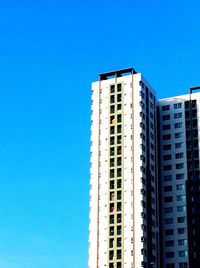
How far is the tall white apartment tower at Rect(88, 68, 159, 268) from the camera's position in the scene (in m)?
127

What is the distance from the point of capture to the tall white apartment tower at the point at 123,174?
127 m

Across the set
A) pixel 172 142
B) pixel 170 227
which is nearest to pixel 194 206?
pixel 170 227

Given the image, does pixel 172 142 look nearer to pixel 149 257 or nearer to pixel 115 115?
pixel 115 115

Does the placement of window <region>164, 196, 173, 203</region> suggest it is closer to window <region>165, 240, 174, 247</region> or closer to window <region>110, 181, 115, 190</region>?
window <region>165, 240, 174, 247</region>

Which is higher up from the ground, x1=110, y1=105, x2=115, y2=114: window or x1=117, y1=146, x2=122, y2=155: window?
x1=110, y1=105, x2=115, y2=114: window

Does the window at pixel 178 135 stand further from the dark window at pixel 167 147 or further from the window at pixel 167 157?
the window at pixel 167 157

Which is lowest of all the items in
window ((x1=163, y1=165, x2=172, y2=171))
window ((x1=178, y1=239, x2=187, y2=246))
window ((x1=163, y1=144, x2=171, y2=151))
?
window ((x1=178, y1=239, x2=187, y2=246))

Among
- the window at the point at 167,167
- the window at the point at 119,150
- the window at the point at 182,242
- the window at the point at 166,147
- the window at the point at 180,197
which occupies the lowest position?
the window at the point at 182,242

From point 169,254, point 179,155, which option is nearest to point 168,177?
point 179,155

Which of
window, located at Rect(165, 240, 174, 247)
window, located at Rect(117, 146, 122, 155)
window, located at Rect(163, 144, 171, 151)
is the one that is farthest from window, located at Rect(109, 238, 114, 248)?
window, located at Rect(163, 144, 171, 151)

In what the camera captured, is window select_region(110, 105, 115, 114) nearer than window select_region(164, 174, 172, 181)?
Yes

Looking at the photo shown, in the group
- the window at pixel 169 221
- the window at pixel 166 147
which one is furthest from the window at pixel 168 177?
the window at pixel 169 221

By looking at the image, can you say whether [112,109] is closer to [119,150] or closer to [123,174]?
[119,150]

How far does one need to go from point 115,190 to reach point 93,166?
28.3 ft
